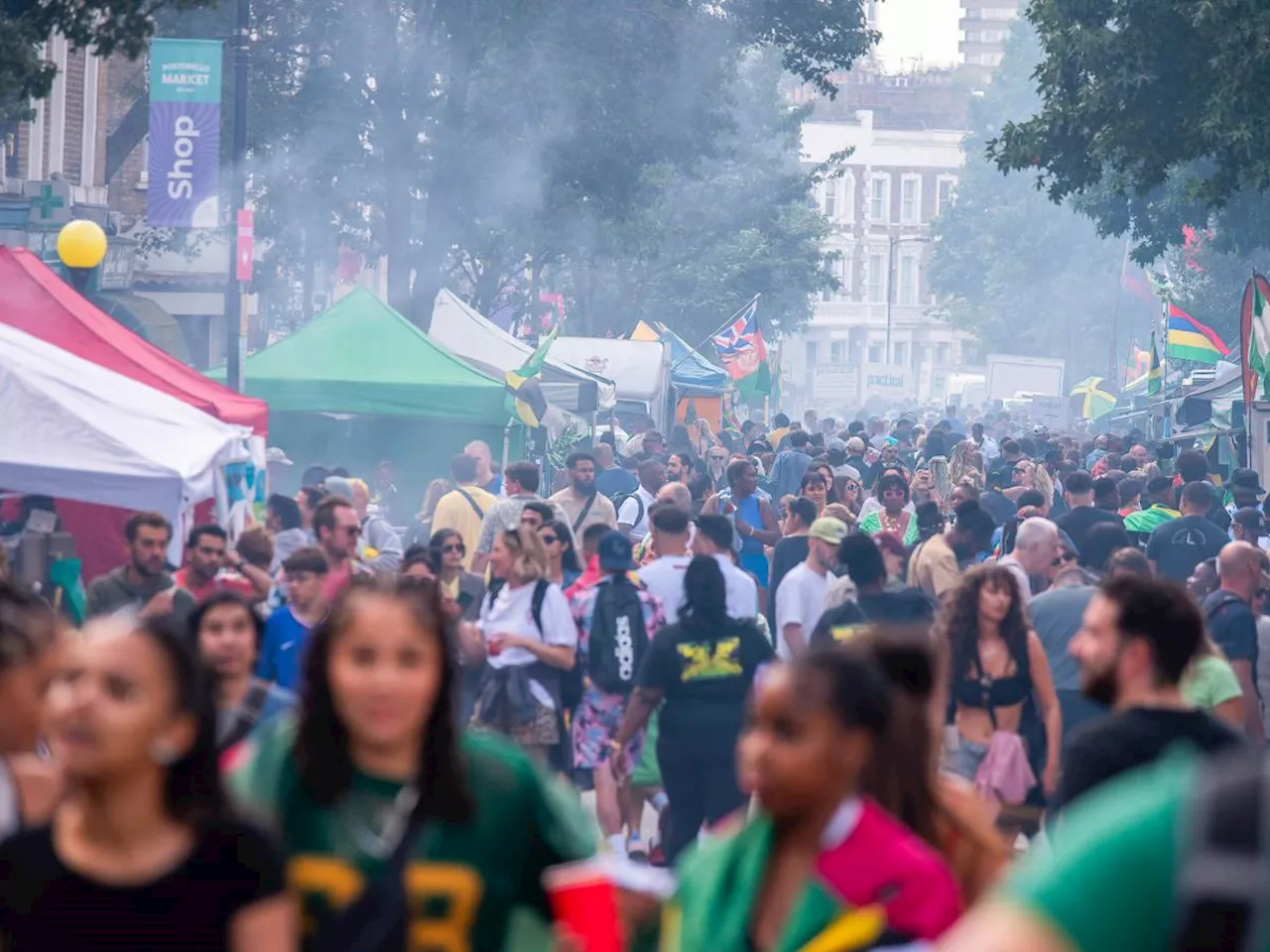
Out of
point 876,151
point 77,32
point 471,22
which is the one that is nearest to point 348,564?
point 77,32

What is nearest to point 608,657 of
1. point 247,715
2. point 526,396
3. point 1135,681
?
point 247,715

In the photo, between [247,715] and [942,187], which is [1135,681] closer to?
[247,715]

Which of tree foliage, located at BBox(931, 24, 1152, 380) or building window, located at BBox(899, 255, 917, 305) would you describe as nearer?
tree foliage, located at BBox(931, 24, 1152, 380)

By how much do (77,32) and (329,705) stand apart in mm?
10625

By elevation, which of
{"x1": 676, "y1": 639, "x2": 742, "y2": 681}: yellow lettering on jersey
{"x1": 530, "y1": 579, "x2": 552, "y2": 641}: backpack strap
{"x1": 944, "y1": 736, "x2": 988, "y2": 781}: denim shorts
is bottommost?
{"x1": 944, "y1": 736, "x2": 988, "y2": 781}: denim shorts

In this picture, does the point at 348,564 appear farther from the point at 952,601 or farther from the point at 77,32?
the point at 77,32

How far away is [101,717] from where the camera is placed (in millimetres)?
3004

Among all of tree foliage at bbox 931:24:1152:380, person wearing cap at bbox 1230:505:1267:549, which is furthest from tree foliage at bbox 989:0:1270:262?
tree foliage at bbox 931:24:1152:380

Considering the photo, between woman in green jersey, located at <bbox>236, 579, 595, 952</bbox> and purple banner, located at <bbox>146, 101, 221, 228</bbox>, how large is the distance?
16743 millimetres

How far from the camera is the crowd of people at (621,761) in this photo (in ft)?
9.58

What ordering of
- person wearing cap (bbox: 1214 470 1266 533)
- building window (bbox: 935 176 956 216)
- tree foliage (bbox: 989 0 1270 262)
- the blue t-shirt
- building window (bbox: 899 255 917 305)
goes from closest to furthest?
the blue t-shirt, person wearing cap (bbox: 1214 470 1266 533), tree foliage (bbox: 989 0 1270 262), building window (bbox: 935 176 956 216), building window (bbox: 899 255 917 305)

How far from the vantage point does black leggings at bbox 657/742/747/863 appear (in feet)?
28.7

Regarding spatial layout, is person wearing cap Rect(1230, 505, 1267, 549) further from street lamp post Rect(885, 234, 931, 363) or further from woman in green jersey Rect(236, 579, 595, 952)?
street lamp post Rect(885, 234, 931, 363)

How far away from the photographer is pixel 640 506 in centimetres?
1669
